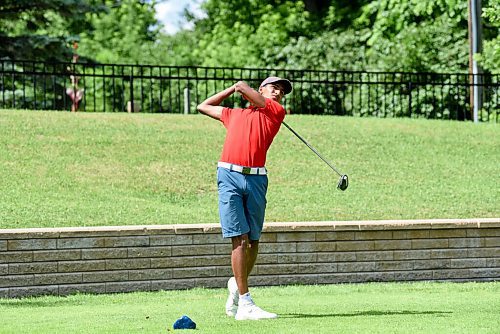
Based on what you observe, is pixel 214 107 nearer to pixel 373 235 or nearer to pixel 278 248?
pixel 278 248

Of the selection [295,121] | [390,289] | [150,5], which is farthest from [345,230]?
[150,5]

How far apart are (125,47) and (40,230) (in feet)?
90.0

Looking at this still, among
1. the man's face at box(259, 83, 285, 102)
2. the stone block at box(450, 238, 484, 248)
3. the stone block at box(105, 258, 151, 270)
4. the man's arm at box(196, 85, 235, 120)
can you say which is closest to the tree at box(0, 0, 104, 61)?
the stone block at box(105, 258, 151, 270)

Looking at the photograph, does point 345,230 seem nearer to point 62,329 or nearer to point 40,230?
point 40,230

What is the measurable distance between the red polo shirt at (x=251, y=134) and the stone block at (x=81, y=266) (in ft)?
8.98

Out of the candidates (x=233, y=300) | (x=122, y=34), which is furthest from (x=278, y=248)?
(x=122, y=34)

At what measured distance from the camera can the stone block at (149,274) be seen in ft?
33.0

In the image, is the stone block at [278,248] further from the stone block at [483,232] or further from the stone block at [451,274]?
the stone block at [483,232]

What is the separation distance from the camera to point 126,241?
9.96 m

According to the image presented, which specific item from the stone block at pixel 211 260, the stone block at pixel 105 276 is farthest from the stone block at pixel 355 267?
the stone block at pixel 105 276

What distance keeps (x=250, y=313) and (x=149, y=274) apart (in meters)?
2.78

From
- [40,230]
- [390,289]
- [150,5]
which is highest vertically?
[150,5]

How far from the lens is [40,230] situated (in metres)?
Answer: 9.73

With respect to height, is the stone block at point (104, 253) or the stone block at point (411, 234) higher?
the stone block at point (411, 234)
